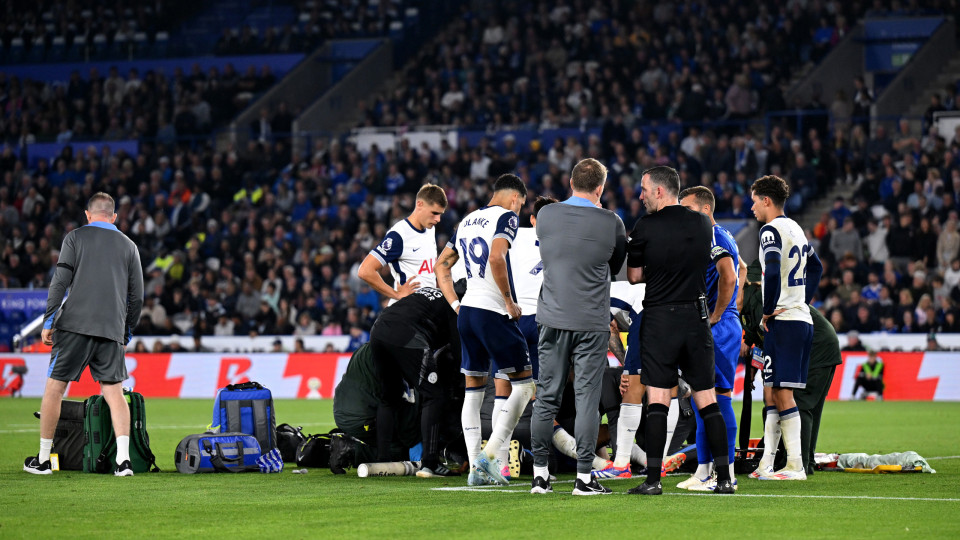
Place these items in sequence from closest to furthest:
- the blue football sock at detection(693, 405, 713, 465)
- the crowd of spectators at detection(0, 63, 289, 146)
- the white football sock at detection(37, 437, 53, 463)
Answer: the blue football sock at detection(693, 405, 713, 465) < the white football sock at detection(37, 437, 53, 463) < the crowd of spectators at detection(0, 63, 289, 146)

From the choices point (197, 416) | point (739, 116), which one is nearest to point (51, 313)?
point (197, 416)

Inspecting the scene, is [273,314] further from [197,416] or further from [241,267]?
[197,416]

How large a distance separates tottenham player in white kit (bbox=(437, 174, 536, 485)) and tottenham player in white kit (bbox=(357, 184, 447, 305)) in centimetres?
109

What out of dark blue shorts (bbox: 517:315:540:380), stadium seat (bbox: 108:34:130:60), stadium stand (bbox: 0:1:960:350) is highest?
stadium seat (bbox: 108:34:130:60)

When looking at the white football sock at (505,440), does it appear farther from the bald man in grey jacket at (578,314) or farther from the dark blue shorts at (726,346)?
the dark blue shorts at (726,346)

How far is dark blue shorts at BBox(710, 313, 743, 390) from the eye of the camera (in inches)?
402

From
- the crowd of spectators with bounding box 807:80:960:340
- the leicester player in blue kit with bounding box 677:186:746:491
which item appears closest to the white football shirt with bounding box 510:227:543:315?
the leicester player in blue kit with bounding box 677:186:746:491

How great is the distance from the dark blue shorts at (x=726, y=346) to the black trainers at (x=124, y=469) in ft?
16.4

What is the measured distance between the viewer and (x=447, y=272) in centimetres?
1073

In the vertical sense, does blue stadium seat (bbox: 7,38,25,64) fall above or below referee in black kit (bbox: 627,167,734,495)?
above

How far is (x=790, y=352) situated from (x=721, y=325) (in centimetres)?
71

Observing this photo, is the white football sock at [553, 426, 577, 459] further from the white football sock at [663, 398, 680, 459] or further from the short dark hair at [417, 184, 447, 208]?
the short dark hair at [417, 184, 447, 208]

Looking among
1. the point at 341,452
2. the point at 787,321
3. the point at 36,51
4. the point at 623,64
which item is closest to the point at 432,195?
the point at 341,452

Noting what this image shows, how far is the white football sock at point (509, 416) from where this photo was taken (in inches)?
392
